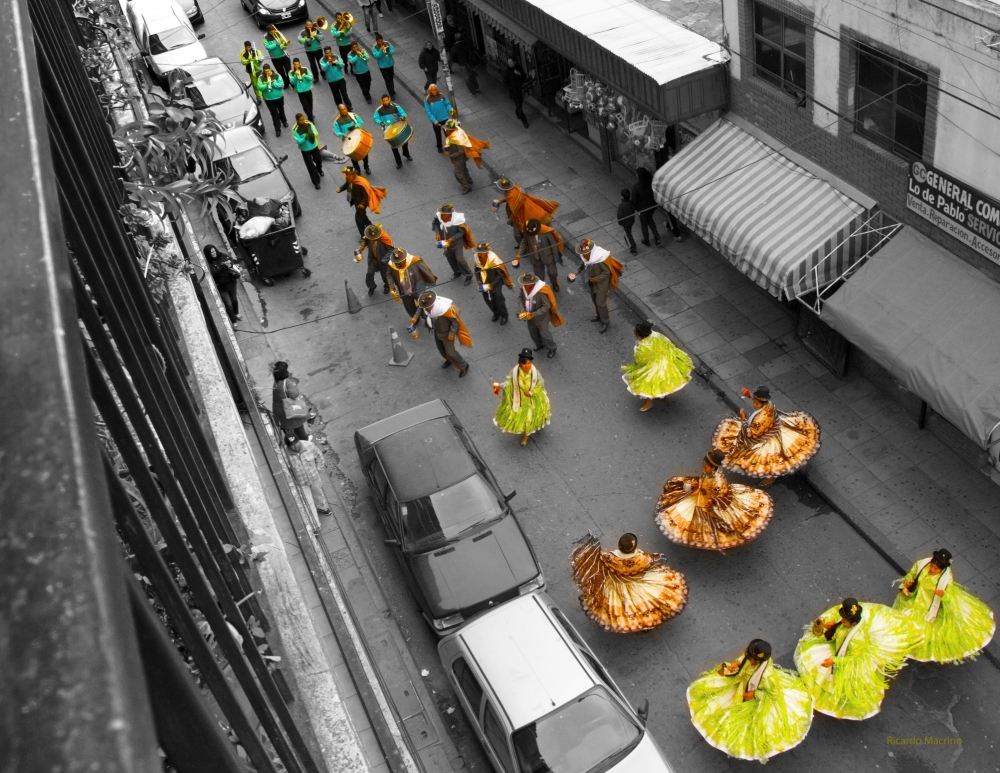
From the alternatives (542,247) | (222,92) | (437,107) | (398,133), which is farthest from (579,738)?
(222,92)

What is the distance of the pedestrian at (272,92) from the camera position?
25.4 m

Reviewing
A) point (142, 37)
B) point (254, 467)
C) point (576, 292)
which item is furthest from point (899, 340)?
point (142, 37)

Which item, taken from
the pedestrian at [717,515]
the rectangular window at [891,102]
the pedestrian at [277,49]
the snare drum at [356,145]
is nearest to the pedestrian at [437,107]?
the snare drum at [356,145]

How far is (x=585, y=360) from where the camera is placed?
17469mm

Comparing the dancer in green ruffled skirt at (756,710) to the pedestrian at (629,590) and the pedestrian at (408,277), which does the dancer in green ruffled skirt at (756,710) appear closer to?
the pedestrian at (629,590)

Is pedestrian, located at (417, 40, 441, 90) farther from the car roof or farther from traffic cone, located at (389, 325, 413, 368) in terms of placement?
the car roof

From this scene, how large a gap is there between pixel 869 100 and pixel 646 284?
5.50 m

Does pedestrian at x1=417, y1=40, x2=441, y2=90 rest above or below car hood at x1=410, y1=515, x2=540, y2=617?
above

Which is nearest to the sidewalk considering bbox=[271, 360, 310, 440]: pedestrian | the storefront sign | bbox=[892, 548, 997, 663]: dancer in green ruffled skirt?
bbox=[892, 548, 997, 663]: dancer in green ruffled skirt

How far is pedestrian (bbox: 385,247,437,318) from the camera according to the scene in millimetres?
17906

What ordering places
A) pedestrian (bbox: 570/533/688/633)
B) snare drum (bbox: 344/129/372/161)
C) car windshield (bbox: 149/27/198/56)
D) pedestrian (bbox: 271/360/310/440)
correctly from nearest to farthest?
pedestrian (bbox: 570/533/688/633) < pedestrian (bbox: 271/360/310/440) < snare drum (bbox: 344/129/372/161) < car windshield (bbox: 149/27/198/56)

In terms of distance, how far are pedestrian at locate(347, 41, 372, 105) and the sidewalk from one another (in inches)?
191

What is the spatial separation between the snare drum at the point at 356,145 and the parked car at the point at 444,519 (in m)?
9.34

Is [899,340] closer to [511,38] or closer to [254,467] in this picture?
[254,467]
